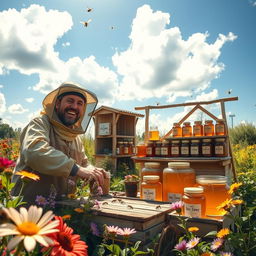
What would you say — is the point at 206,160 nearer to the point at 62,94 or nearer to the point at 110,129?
the point at 62,94

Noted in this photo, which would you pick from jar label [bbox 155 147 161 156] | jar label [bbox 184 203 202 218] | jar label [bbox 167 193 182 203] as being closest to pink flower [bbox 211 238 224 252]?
jar label [bbox 184 203 202 218]

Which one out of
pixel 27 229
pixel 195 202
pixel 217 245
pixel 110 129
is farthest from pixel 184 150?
pixel 110 129

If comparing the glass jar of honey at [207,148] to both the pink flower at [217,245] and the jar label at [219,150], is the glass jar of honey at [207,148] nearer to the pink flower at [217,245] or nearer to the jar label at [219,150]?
the jar label at [219,150]

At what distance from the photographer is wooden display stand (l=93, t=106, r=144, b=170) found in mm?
5949

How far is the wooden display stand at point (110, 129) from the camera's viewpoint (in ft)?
19.5

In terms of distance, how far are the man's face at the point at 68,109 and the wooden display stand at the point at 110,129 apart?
11.8 feet

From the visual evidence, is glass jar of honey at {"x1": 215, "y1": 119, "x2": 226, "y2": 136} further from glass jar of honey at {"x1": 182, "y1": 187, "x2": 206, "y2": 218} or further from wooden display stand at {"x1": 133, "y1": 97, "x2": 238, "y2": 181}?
glass jar of honey at {"x1": 182, "y1": 187, "x2": 206, "y2": 218}

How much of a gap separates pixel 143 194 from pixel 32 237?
4.78 ft

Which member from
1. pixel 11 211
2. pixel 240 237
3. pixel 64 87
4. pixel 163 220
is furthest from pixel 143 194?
pixel 11 211

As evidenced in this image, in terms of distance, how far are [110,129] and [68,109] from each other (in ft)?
12.6

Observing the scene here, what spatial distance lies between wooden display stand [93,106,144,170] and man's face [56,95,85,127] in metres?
3.61

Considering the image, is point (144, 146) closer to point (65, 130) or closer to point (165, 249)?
point (65, 130)

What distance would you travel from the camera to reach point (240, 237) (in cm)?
110

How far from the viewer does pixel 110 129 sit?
609cm
